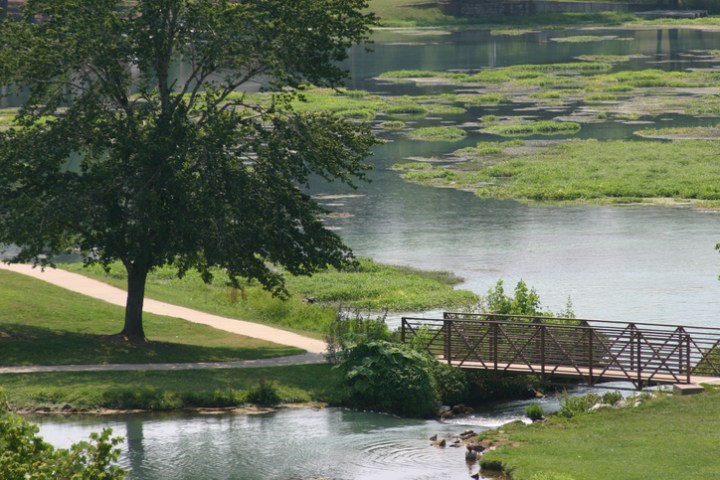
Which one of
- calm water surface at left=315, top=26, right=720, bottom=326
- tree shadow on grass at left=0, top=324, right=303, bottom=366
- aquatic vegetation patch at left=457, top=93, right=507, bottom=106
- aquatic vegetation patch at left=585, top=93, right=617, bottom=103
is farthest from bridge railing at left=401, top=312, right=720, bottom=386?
aquatic vegetation patch at left=585, top=93, right=617, bottom=103

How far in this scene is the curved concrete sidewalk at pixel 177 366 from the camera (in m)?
38.9

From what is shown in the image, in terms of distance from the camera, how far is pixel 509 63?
15112 centimetres

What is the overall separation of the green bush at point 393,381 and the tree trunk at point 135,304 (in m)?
7.50

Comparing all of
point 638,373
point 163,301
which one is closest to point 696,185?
point 163,301

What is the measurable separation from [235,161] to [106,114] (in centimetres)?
419

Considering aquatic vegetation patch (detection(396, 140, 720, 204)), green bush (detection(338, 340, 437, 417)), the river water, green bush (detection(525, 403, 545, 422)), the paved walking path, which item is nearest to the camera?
the river water

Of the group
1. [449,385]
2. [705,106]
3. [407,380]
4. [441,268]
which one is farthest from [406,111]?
[407,380]

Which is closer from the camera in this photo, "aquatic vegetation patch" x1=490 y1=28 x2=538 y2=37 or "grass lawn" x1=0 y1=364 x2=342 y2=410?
"grass lawn" x1=0 y1=364 x2=342 y2=410

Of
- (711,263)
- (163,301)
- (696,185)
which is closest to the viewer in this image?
(163,301)

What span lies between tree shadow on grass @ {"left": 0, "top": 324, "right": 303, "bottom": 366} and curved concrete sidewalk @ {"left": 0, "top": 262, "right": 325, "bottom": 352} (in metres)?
1.13

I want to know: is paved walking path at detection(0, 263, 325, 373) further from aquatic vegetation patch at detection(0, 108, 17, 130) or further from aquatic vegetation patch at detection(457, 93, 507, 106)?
aquatic vegetation patch at detection(457, 93, 507, 106)

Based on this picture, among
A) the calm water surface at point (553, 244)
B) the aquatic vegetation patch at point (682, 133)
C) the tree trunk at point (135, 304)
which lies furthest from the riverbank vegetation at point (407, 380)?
the aquatic vegetation patch at point (682, 133)

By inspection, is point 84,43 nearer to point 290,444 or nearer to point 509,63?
point 290,444

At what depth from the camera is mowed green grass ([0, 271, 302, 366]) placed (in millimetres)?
40406
